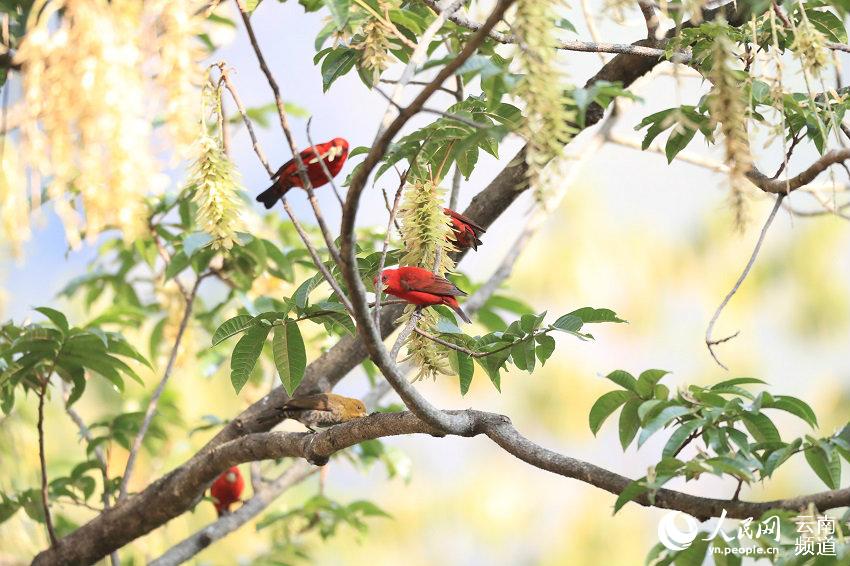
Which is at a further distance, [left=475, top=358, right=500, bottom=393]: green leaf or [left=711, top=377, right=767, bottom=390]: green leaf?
[left=475, top=358, right=500, bottom=393]: green leaf

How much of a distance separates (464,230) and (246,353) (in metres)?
0.34

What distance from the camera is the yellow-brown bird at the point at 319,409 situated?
1.59m

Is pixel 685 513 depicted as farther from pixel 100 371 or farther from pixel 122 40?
pixel 100 371

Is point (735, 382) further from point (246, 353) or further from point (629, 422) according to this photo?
point (246, 353)

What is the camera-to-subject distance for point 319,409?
5.24 ft

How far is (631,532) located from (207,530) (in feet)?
11.5

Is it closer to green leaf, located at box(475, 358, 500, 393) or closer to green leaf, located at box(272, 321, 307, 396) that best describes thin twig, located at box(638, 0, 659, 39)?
green leaf, located at box(475, 358, 500, 393)

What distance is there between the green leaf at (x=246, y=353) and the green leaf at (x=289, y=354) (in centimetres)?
2

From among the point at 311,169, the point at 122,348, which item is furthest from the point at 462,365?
the point at 122,348

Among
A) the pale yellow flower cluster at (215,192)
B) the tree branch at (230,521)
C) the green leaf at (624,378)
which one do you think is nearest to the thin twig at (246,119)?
the pale yellow flower cluster at (215,192)

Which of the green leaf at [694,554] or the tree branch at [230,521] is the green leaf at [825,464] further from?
the tree branch at [230,521]

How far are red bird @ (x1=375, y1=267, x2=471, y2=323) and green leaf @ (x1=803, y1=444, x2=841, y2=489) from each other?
422 millimetres

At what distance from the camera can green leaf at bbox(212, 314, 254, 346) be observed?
122 cm

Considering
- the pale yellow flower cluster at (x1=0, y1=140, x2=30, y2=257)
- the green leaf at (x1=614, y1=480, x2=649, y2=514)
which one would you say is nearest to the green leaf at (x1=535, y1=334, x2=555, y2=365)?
the green leaf at (x1=614, y1=480, x2=649, y2=514)
